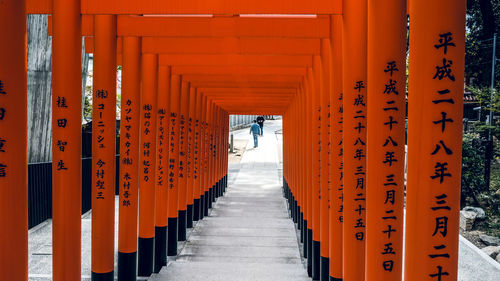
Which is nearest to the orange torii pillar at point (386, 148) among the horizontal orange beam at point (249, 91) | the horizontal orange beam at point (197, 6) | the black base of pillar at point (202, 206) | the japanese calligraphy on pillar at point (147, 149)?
the horizontal orange beam at point (197, 6)

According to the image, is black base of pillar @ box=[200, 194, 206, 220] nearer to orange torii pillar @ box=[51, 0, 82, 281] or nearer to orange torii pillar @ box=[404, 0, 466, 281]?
orange torii pillar @ box=[51, 0, 82, 281]

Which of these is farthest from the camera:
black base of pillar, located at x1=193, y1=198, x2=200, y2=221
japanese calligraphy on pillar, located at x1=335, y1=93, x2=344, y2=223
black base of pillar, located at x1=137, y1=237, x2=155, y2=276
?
black base of pillar, located at x1=193, y1=198, x2=200, y2=221

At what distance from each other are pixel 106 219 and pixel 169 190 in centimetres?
319

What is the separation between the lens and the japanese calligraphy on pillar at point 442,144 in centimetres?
219

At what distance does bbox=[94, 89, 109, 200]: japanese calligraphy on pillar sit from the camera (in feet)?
16.3

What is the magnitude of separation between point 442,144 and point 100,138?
3862 millimetres

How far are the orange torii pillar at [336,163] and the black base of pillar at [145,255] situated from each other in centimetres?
304

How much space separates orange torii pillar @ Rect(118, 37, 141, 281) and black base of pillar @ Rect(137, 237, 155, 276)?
2.21 feet

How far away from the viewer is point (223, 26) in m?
5.21

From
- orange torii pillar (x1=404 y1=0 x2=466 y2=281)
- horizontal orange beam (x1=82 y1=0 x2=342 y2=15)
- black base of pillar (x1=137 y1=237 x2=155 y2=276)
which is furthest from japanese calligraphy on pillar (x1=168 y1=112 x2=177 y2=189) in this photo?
orange torii pillar (x1=404 y1=0 x2=466 y2=281)

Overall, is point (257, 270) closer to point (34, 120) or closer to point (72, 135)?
point (72, 135)

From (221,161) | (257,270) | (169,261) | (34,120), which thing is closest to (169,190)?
(169,261)

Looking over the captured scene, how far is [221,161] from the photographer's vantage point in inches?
636

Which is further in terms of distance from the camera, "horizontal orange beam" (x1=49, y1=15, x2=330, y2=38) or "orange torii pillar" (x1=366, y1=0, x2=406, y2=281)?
"horizontal orange beam" (x1=49, y1=15, x2=330, y2=38)
